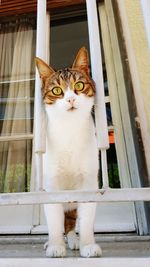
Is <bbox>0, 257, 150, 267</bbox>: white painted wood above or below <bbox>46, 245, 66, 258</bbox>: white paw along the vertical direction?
below

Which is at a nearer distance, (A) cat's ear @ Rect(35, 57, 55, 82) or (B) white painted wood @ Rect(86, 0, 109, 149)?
(B) white painted wood @ Rect(86, 0, 109, 149)

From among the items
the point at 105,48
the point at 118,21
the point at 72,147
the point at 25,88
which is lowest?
the point at 72,147

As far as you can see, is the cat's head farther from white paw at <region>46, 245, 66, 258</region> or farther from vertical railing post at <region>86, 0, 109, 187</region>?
white paw at <region>46, 245, 66, 258</region>

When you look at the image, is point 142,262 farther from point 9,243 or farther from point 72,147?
point 9,243

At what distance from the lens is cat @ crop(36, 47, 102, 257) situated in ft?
2.87

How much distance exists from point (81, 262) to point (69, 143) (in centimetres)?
37

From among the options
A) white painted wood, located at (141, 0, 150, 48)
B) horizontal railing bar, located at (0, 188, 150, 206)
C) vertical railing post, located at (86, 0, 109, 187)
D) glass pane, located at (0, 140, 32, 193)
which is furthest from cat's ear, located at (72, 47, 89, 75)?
glass pane, located at (0, 140, 32, 193)

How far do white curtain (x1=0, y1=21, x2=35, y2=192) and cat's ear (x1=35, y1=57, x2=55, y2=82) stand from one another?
973 millimetres

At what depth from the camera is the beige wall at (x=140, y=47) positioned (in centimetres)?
171

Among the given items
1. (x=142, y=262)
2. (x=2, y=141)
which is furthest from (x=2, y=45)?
(x=142, y=262)

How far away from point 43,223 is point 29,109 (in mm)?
841

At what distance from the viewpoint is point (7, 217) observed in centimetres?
162

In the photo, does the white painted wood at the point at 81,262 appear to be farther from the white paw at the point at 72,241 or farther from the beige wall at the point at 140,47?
the beige wall at the point at 140,47

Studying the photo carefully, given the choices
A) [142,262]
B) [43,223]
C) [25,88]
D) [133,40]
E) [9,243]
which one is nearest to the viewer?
[142,262]
